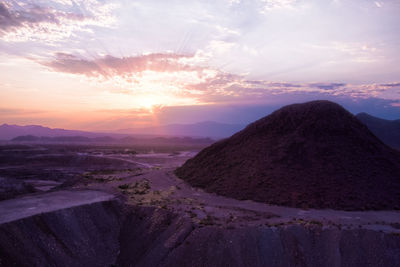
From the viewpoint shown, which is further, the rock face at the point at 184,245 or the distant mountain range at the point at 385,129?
the distant mountain range at the point at 385,129

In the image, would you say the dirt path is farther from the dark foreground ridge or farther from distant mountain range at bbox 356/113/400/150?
distant mountain range at bbox 356/113/400/150

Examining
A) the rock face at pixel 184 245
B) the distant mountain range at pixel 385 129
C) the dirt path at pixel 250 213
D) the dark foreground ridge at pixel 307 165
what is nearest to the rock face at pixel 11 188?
the dirt path at pixel 250 213

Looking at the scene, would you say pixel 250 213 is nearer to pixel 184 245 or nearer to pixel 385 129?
pixel 184 245

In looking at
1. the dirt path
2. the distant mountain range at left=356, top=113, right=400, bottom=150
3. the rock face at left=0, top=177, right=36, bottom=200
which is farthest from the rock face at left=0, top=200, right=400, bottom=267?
the distant mountain range at left=356, top=113, right=400, bottom=150

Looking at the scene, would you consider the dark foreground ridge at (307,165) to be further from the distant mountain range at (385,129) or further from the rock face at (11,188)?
the distant mountain range at (385,129)

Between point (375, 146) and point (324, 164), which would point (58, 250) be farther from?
point (375, 146)

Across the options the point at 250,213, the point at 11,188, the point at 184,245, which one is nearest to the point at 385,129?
the point at 250,213

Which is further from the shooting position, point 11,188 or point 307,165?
point 307,165
